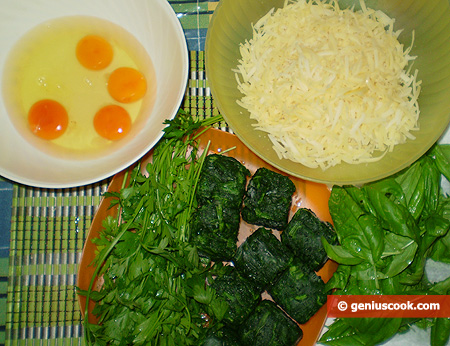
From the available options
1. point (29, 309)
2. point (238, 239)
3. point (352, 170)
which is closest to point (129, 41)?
point (238, 239)

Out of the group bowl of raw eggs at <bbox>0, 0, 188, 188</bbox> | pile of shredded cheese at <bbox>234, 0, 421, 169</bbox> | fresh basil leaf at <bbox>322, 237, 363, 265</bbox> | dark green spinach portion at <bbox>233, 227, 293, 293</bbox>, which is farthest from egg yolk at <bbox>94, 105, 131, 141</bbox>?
fresh basil leaf at <bbox>322, 237, 363, 265</bbox>

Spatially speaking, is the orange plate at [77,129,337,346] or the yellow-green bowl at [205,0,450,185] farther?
the orange plate at [77,129,337,346]

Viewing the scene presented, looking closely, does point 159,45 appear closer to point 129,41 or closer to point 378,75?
point 129,41

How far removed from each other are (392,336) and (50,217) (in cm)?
263

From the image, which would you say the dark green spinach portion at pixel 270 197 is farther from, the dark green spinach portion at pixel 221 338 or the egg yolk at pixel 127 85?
the egg yolk at pixel 127 85

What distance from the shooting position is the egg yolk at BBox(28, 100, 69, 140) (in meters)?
2.72

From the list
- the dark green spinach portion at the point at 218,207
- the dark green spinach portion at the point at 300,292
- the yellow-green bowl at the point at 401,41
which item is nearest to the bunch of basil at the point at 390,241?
the dark green spinach portion at the point at 300,292

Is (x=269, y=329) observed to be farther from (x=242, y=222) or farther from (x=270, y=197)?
(x=270, y=197)

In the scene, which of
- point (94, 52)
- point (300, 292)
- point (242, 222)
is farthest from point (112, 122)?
point (300, 292)

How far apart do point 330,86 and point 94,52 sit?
183cm

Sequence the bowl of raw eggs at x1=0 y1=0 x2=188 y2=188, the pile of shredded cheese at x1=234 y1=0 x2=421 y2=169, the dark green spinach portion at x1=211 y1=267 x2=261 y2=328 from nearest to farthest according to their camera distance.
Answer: the pile of shredded cheese at x1=234 y1=0 x2=421 y2=169 → the dark green spinach portion at x1=211 y1=267 x2=261 y2=328 → the bowl of raw eggs at x1=0 y1=0 x2=188 y2=188

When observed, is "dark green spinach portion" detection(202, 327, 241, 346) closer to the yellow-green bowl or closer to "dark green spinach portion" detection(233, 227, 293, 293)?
"dark green spinach portion" detection(233, 227, 293, 293)

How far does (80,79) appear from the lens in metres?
2.83

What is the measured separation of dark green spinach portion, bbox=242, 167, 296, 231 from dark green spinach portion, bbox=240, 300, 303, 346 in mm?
630
